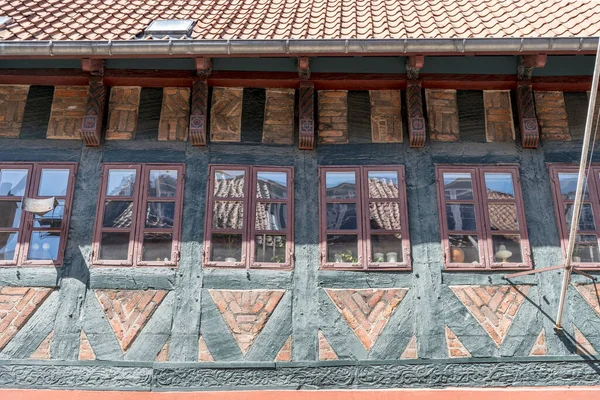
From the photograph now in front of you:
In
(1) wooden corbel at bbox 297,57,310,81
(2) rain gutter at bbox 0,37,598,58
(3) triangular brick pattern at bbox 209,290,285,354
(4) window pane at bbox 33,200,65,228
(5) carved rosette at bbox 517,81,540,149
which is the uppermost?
(2) rain gutter at bbox 0,37,598,58

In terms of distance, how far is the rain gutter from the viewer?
6.50 m

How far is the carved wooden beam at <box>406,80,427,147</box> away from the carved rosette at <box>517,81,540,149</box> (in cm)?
100

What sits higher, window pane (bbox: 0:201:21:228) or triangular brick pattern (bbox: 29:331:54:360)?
window pane (bbox: 0:201:21:228)

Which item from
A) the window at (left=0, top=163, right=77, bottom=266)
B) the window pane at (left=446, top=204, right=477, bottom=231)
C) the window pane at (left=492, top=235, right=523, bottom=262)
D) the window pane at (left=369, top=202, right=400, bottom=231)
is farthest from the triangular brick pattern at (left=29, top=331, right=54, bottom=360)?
the window pane at (left=492, top=235, right=523, bottom=262)

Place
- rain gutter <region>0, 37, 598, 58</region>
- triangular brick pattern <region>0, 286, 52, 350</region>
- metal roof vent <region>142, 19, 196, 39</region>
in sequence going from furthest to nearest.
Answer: metal roof vent <region>142, 19, 196, 39</region> → rain gutter <region>0, 37, 598, 58</region> → triangular brick pattern <region>0, 286, 52, 350</region>

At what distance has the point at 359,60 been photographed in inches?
282

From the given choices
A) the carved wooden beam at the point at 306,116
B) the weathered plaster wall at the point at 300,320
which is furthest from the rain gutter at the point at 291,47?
the weathered plaster wall at the point at 300,320

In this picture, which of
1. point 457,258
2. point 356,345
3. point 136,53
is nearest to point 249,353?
point 356,345

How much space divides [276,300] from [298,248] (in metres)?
0.56

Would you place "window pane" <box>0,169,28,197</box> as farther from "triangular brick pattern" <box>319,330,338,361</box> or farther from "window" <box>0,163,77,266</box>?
"triangular brick pattern" <box>319,330,338,361</box>

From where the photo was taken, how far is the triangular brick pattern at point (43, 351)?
6.31m

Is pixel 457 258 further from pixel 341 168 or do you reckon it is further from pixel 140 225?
pixel 140 225

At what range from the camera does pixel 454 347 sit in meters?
6.34

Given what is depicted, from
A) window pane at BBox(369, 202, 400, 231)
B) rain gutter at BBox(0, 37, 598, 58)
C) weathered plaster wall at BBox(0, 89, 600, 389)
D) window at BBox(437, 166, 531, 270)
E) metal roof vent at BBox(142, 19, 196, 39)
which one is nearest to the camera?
weathered plaster wall at BBox(0, 89, 600, 389)
